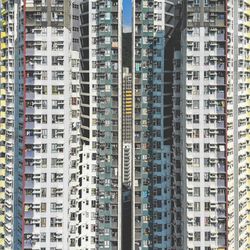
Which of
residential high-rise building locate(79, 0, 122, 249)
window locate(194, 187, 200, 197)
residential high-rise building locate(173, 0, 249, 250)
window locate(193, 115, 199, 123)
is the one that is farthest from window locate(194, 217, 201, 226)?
residential high-rise building locate(79, 0, 122, 249)

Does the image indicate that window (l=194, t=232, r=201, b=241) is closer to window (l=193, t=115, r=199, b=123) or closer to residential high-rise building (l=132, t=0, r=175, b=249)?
residential high-rise building (l=132, t=0, r=175, b=249)

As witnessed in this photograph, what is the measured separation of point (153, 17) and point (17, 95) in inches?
814

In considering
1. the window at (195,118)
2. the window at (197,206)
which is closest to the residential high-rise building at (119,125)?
the window at (197,206)

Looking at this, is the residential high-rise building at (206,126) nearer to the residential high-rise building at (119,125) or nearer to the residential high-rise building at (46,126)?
the residential high-rise building at (119,125)

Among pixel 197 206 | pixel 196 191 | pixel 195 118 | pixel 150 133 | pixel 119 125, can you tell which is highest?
pixel 195 118

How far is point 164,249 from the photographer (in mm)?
61500

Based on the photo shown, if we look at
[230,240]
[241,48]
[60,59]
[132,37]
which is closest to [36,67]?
[60,59]

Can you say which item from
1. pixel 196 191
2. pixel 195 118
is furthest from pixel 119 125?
pixel 196 191

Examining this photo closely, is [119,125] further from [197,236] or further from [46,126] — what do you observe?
[197,236]

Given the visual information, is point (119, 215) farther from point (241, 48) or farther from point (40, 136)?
point (241, 48)

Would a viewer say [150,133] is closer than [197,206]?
No

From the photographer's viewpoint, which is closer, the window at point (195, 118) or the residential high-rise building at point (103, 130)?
the window at point (195, 118)

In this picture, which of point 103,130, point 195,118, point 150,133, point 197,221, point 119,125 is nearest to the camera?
point 197,221

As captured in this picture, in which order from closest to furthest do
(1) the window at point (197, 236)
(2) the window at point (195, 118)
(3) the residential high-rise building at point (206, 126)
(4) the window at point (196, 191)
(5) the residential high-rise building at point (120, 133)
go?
1. (3) the residential high-rise building at point (206, 126)
2. (1) the window at point (197, 236)
3. (4) the window at point (196, 191)
4. (2) the window at point (195, 118)
5. (5) the residential high-rise building at point (120, 133)
